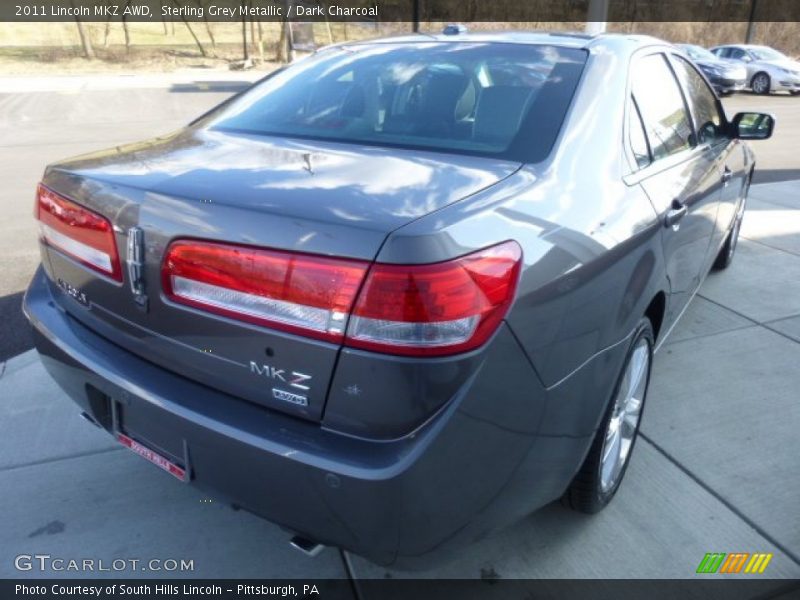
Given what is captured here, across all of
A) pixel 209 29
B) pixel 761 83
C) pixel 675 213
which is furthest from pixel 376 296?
pixel 209 29

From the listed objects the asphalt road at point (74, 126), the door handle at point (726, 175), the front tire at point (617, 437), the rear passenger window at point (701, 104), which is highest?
the rear passenger window at point (701, 104)

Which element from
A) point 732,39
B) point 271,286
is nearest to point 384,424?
point 271,286

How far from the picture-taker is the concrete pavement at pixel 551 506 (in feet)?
7.64

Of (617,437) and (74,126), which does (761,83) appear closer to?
(74,126)

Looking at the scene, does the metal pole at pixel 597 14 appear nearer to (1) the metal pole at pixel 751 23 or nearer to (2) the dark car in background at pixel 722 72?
(2) the dark car in background at pixel 722 72

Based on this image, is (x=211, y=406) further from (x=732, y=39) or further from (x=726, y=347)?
(x=732, y=39)

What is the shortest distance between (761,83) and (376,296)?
75.2ft

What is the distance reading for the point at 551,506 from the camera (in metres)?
2.57

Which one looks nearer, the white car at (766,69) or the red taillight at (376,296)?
the red taillight at (376,296)

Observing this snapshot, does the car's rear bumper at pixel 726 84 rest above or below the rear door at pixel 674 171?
below

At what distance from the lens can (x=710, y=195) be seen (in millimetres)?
3293

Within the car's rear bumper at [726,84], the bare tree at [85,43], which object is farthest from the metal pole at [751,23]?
the bare tree at [85,43]

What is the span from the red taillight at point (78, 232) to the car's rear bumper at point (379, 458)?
302 millimetres

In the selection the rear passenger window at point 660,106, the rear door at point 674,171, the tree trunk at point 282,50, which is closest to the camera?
the rear door at point 674,171
